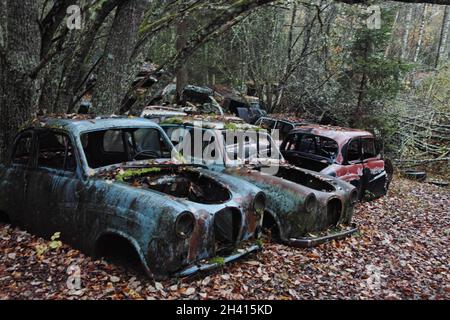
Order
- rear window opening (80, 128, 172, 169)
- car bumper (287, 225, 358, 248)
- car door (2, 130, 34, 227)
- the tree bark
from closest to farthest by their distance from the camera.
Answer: car door (2, 130, 34, 227)
car bumper (287, 225, 358, 248)
rear window opening (80, 128, 172, 169)
the tree bark

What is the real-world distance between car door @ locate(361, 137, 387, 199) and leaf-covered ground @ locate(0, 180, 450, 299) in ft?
6.91

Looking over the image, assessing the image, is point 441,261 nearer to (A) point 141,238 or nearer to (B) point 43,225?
(A) point 141,238

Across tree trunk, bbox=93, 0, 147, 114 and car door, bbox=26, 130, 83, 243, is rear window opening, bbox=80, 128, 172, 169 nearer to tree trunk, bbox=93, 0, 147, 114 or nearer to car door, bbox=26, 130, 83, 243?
car door, bbox=26, 130, 83, 243

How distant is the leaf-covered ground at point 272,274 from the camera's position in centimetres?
417

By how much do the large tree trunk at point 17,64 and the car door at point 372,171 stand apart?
6.73m

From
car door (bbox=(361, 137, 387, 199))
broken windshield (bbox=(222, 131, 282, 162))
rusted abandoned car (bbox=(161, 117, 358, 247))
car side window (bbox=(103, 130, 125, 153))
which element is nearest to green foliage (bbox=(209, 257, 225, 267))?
rusted abandoned car (bbox=(161, 117, 358, 247))

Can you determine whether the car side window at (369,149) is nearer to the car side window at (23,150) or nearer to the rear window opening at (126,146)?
the rear window opening at (126,146)

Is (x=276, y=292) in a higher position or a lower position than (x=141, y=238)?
lower

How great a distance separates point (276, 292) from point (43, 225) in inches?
122

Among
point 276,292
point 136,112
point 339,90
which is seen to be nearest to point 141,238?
point 276,292

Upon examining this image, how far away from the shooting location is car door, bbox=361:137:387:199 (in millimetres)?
8648

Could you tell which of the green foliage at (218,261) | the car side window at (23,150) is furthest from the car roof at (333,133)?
the car side window at (23,150)
